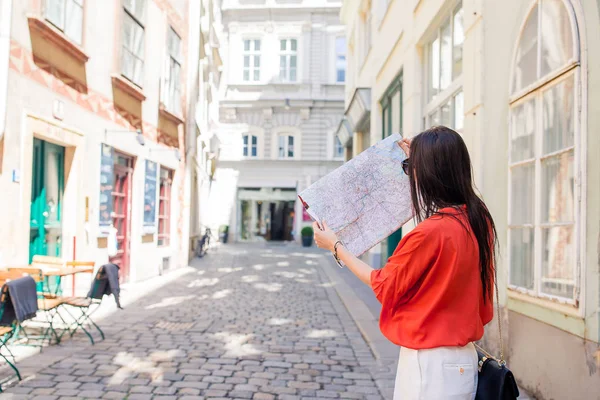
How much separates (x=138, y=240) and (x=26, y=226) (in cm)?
453

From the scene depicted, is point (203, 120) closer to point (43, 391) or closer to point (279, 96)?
point (279, 96)

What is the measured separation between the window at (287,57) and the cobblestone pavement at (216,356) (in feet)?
70.8

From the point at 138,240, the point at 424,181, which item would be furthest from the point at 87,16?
the point at 424,181

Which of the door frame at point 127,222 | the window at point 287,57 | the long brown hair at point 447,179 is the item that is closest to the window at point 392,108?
the door frame at point 127,222

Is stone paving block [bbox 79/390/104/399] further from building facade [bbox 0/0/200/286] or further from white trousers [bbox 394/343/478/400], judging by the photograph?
white trousers [bbox 394/343/478/400]

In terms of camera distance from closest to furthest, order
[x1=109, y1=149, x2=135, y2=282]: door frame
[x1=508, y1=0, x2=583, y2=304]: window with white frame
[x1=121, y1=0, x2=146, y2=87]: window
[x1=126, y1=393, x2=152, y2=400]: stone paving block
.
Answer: [x1=508, y1=0, x2=583, y2=304]: window with white frame, [x1=126, y1=393, x2=152, y2=400]: stone paving block, [x1=121, y1=0, x2=146, y2=87]: window, [x1=109, y1=149, x2=135, y2=282]: door frame

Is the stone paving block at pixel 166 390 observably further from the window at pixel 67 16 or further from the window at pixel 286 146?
the window at pixel 286 146

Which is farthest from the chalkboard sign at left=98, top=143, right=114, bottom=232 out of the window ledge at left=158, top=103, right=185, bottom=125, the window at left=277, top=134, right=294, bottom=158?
the window at left=277, top=134, right=294, bottom=158

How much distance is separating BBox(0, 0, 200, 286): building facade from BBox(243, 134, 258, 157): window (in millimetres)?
14352

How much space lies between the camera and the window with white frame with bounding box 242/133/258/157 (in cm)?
2942

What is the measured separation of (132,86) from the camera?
1059cm

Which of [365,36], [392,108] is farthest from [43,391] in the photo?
[365,36]

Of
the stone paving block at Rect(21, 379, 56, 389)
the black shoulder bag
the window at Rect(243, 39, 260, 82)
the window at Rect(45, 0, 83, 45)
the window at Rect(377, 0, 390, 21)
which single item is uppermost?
the window at Rect(243, 39, 260, 82)

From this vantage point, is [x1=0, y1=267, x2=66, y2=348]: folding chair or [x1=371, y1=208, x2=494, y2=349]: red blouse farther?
[x1=0, y1=267, x2=66, y2=348]: folding chair
